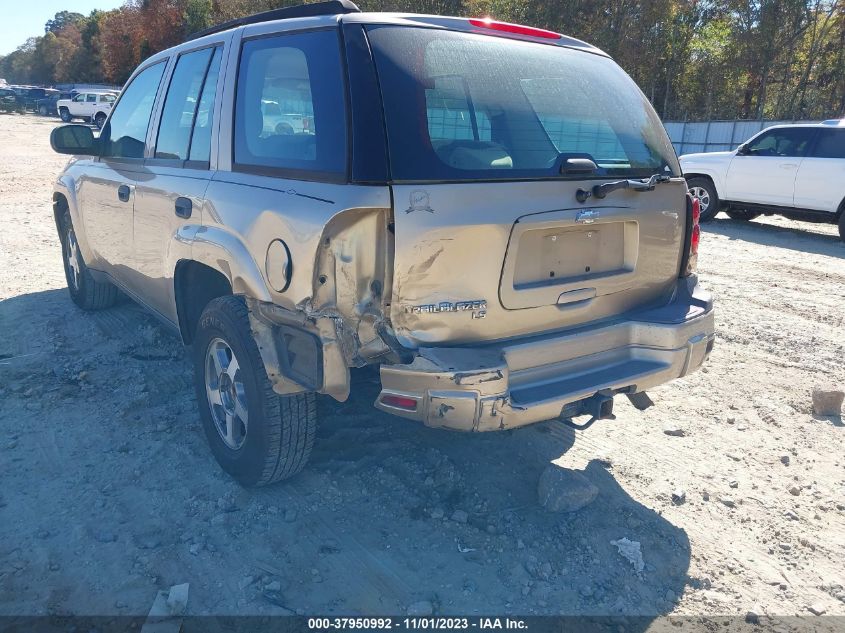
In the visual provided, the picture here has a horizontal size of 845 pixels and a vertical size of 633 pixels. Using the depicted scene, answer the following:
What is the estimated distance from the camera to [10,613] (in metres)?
2.53

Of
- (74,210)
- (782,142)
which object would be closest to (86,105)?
(782,142)

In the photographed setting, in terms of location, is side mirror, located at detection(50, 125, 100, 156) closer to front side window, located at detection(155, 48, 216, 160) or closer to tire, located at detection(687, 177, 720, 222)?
front side window, located at detection(155, 48, 216, 160)

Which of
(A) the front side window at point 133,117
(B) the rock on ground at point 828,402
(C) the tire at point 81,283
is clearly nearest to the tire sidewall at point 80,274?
(C) the tire at point 81,283

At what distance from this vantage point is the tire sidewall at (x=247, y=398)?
299 cm

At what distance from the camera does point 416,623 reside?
254cm

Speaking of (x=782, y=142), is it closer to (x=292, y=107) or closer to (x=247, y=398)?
(x=292, y=107)

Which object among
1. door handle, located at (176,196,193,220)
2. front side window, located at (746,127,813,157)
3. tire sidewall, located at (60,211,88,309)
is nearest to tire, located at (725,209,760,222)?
front side window, located at (746,127,813,157)

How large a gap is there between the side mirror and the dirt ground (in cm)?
142

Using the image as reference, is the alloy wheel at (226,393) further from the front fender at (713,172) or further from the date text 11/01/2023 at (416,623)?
the front fender at (713,172)

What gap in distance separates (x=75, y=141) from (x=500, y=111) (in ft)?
10.8

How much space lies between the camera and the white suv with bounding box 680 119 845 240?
10.6 metres

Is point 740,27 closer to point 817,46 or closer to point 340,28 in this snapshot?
point 817,46

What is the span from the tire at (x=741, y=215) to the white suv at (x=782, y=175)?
40 mm

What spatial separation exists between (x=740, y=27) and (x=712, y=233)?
13.5m
